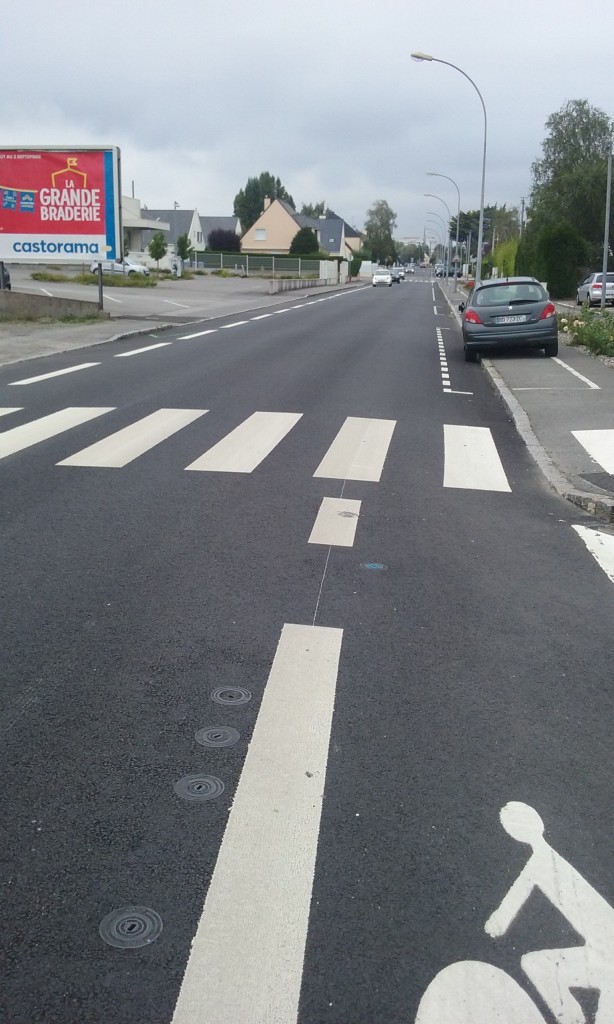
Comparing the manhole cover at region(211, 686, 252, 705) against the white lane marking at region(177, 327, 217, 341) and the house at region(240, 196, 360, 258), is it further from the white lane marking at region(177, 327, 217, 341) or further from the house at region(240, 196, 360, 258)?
the house at region(240, 196, 360, 258)

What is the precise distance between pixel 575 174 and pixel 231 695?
231 ft

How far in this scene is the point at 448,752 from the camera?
401cm

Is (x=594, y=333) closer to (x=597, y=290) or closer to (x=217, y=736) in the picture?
(x=217, y=736)

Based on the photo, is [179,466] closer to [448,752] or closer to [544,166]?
[448,752]

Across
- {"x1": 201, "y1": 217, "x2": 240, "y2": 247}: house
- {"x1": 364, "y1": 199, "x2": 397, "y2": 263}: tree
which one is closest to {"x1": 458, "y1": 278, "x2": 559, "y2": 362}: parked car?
{"x1": 201, "y1": 217, "x2": 240, "y2": 247}: house

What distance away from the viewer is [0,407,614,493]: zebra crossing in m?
9.16

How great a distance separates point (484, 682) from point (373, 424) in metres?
7.10

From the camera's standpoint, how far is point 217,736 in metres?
4.05

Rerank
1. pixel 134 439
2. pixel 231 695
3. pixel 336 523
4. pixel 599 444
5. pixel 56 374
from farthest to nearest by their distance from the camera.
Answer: pixel 56 374, pixel 599 444, pixel 134 439, pixel 336 523, pixel 231 695

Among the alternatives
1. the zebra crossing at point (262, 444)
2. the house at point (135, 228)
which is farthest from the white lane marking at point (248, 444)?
the house at point (135, 228)

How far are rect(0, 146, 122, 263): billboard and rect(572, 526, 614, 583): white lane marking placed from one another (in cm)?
2304

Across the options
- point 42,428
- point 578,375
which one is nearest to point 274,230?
point 578,375

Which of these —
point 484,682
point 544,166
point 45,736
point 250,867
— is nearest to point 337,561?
point 484,682

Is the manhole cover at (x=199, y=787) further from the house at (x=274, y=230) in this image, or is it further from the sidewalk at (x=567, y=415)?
the house at (x=274, y=230)
